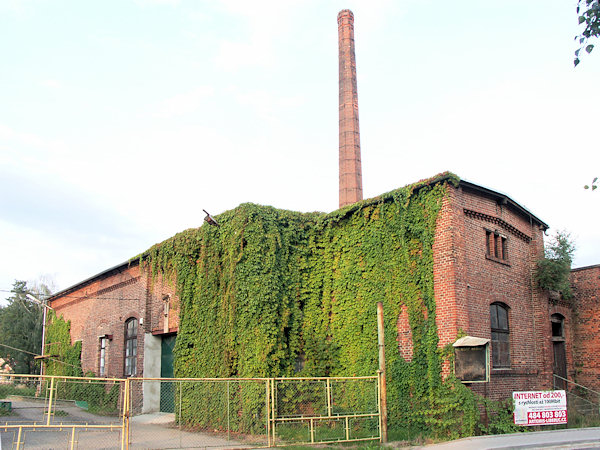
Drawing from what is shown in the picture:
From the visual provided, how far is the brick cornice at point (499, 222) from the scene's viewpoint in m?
16.3

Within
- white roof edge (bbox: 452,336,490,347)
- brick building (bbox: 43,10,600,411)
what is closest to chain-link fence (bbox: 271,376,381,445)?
brick building (bbox: 43,10,600,411)

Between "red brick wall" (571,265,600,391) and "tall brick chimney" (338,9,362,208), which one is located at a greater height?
"tall brick chimney" (338,9,362,208)

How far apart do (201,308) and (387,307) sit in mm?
6608

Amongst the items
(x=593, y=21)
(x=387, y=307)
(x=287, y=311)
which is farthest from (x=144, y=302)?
Answer: (x=593, y=21)

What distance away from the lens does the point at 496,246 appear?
1755 cm

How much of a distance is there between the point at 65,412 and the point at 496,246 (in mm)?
16934

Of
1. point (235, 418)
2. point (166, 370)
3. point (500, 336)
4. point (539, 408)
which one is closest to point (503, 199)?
point (500, 336)

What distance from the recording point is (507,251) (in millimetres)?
18031

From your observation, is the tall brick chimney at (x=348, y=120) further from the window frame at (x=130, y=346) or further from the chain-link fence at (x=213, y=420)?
the chain-link fence at (x=213, y=420)

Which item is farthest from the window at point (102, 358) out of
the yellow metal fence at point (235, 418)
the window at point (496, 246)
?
the window at point (496, 246)

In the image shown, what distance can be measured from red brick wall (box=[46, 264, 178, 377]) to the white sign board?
41.0 feet

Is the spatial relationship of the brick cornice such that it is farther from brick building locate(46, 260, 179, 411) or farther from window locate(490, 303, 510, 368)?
brick building locate(46, 260, 179, 411)

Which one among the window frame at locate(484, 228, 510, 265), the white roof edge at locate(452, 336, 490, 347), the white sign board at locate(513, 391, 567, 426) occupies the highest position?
the window frame at locate(484, 228, 510, 265)

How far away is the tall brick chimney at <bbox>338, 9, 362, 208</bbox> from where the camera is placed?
30.2m
